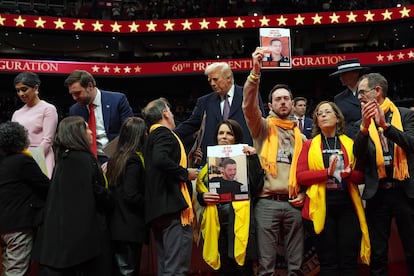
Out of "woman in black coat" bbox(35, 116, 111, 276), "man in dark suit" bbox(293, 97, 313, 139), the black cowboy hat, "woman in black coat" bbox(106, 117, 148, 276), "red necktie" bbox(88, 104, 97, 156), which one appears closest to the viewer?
"woman in black coat" bbox(35, 116, 111, 276)

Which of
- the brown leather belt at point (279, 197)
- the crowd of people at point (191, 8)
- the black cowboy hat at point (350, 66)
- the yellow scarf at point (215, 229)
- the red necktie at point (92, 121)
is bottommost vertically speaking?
the yellow scarf at point (215, 229)

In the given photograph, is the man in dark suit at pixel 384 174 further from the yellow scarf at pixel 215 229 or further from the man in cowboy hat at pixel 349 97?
the yellow scarf at pixel 215 229

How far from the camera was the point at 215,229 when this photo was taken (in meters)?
3.83

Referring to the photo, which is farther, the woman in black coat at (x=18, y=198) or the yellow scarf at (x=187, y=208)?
the woman in black coat at (x=18, y=198)

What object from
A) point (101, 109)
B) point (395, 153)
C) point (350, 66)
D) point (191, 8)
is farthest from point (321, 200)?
point (191, 8)

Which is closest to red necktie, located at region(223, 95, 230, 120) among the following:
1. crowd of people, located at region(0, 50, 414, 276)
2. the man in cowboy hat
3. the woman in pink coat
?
crowd of people, located at region(0, 50, 414, 276)

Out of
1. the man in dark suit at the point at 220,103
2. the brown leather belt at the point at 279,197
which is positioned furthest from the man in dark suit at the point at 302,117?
the brown leather belt at the point at 279,197

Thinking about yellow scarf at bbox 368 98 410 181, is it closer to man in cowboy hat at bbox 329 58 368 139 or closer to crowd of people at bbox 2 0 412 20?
man in cowboy hat at bbox 329 58 368 139

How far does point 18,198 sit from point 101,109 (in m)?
1.12

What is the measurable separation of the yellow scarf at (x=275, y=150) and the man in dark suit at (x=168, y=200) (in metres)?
0.55

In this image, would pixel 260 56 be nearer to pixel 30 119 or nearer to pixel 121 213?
pixel 121 213

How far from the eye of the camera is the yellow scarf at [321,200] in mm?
3574

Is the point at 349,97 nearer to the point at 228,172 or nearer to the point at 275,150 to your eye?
the point at 275,150

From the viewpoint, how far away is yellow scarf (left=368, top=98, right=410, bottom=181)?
3.62 metres
